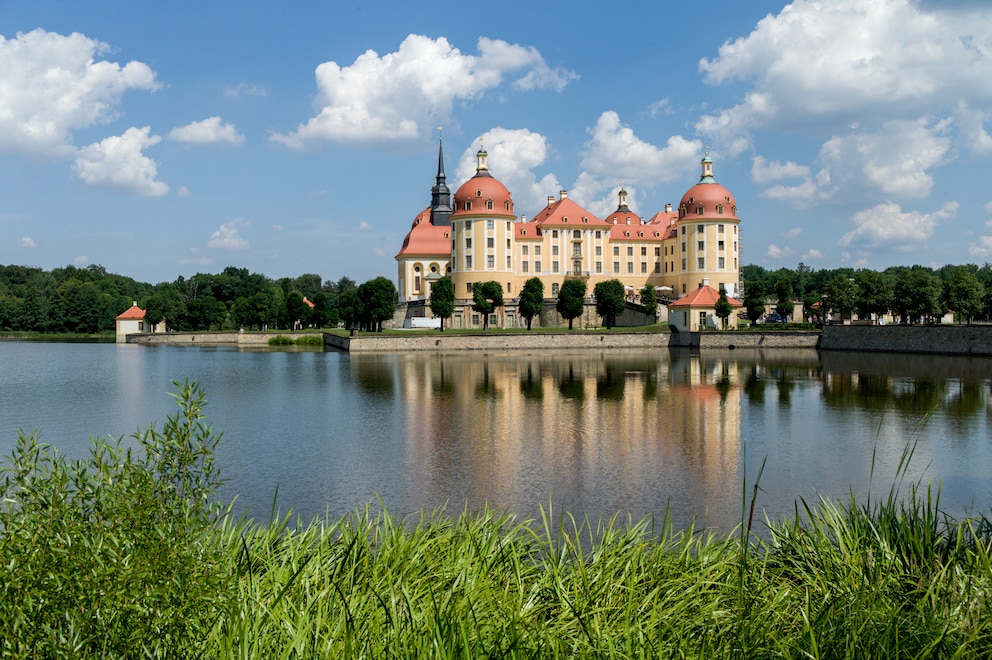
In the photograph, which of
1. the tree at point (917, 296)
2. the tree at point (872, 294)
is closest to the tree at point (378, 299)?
the tree at point (872, 294)

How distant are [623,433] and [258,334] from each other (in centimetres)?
5872

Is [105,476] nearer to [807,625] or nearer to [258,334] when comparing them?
[807,625]

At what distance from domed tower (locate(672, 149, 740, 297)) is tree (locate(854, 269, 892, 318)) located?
36.9 ft

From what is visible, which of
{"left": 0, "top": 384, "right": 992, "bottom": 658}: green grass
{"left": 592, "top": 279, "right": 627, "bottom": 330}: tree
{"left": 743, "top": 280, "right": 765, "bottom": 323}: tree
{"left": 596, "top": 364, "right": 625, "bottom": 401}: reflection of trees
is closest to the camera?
{"left": 0, "top": 384, "right": 992, "bottom": 658}: green grass

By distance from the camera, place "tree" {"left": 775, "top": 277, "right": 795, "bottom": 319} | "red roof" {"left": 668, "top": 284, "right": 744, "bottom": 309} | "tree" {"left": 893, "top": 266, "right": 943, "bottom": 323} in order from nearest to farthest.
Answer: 1. "tree" {"left": 893, "top": 266, "right": 943, "bottom": 323}
2. "red roof" {"left": 668, "top": 284, "right": 744, "bottom": 309}
3. "tree" {"left": 775, "top": 277, "right": 795, "bottom": 319}

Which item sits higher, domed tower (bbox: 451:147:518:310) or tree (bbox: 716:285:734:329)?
domed tower (bbox: 451:147:518:310)

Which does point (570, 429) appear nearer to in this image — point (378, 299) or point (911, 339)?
point (911, 339)

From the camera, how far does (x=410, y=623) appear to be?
486cm

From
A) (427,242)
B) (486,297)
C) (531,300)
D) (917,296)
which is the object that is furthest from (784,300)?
(427,242)

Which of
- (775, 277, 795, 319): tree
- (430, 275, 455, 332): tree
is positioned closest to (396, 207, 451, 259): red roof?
(430, 275, 455, 332): tree

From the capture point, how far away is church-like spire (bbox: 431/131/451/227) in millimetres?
79000

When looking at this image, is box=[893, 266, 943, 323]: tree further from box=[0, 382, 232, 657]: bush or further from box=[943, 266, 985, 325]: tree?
box=[0, 382, 232, 657]: bush

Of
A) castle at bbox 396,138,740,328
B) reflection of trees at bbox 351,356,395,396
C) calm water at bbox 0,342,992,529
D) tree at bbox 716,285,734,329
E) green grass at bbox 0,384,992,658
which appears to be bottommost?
calm water at bbox 0,342,992,529

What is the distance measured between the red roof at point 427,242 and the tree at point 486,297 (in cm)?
1015
